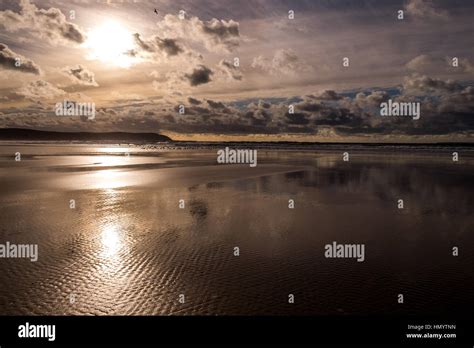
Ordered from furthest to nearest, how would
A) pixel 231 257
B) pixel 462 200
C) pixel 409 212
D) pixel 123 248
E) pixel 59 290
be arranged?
1. pixel 462 200
2. pixel 409 212
3. pixel 123 248
4. pixel 231 257
5. pixel 59 290

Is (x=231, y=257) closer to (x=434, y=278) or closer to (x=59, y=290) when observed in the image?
(x=59, y=290)

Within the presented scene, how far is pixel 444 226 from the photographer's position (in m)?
17.0

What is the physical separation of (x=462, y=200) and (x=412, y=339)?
62.2ft

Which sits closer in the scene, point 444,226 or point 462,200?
point 444,226

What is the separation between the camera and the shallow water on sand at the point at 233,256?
9.40m

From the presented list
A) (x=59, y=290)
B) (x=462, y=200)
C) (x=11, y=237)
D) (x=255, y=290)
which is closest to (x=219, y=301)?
(x=255, y=290)

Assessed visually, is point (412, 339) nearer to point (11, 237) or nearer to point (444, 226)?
point (444, 226)

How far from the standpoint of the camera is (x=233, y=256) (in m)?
13.0

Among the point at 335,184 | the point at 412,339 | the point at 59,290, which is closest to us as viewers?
the point at 412,339

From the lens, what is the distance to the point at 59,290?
1005 centimetres

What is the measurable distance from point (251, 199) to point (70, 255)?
13.3m

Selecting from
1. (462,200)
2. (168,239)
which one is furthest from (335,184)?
(168,239)

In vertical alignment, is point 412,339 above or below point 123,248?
below

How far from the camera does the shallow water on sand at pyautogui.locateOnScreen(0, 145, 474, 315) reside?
30.8 ft
